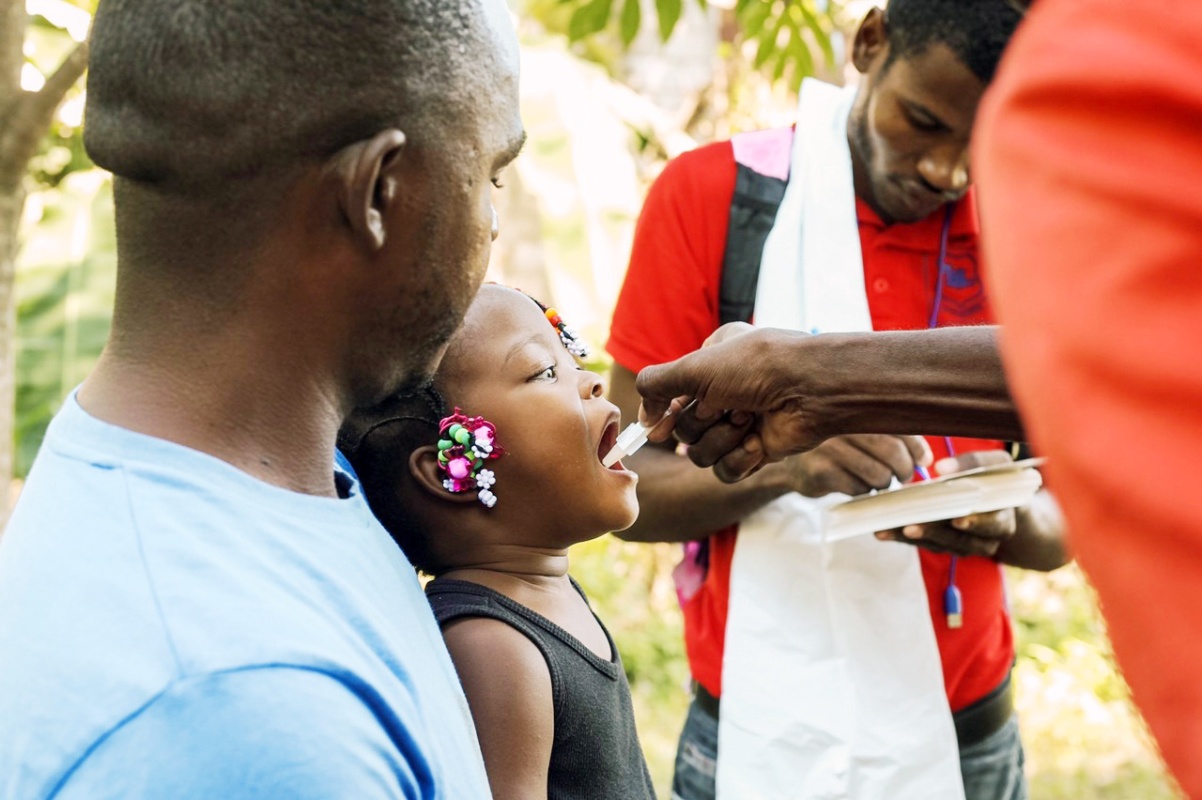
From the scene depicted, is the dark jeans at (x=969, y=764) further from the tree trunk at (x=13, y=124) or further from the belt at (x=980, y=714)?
the tree trunk at (x=13, y=124)

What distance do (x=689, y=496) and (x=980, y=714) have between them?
30.6 inches

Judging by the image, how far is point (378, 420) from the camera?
1.89m

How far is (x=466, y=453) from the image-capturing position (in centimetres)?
190

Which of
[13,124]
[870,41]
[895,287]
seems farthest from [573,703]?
[13,124]

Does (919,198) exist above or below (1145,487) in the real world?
below

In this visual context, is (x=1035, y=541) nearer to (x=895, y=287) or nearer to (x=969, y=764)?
(x=969, y=764)

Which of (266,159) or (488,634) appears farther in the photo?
(488,634)

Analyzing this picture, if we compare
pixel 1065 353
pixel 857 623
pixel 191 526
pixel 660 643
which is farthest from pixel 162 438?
pixel 660 643

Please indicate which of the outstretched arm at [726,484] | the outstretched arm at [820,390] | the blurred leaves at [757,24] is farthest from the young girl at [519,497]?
the blurred leaves at [757,24]

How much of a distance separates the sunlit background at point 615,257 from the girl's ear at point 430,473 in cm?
321

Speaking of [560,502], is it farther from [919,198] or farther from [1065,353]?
[1065,353]

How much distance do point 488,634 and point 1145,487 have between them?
122 cm

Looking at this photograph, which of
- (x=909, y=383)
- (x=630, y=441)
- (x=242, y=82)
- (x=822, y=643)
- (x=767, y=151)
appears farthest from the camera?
(x=767, y=151)

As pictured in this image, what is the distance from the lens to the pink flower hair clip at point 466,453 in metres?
1.88
